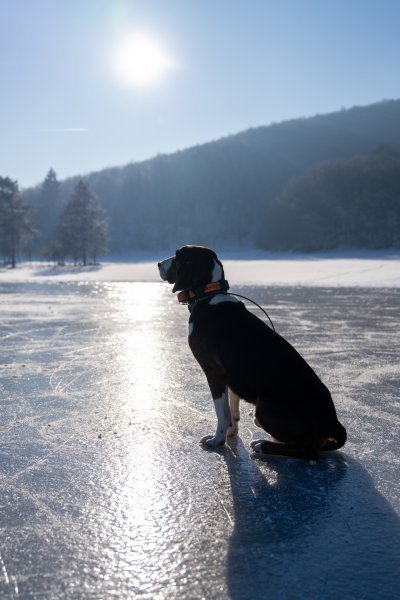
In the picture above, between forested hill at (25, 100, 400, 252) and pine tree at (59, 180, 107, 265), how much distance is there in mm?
32171

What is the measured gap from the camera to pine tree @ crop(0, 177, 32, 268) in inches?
2005

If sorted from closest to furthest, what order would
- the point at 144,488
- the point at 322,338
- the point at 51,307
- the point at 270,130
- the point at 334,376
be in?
the point at 144,488 < the point at 334,376 < the point at 322,338 < the point at 51,307 < the point at 270,130

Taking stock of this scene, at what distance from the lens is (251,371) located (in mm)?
3400

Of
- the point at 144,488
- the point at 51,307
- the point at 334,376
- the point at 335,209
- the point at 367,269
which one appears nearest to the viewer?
the point at 144,488

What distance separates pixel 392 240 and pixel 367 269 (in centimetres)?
4113

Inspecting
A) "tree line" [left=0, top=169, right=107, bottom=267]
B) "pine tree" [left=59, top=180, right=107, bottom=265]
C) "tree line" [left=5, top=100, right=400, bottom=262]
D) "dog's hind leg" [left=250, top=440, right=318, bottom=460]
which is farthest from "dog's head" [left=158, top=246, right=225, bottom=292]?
"tree line" [left=5, top=100, right=400, bottom=262]

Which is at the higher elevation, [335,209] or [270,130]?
[270,130]

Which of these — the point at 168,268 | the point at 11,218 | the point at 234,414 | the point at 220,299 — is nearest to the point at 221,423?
the point at 234,414

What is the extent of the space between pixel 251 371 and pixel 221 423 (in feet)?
1.61

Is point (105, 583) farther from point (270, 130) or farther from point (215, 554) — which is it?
point (270, 130)

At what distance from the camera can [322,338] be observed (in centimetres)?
827

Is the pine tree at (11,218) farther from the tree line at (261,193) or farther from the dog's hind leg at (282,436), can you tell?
the dog's hind leg at (282,436)

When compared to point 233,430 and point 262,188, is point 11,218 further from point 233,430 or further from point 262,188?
point 262,188

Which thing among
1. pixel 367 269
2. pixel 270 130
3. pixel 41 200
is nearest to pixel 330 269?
pixel 367 269
